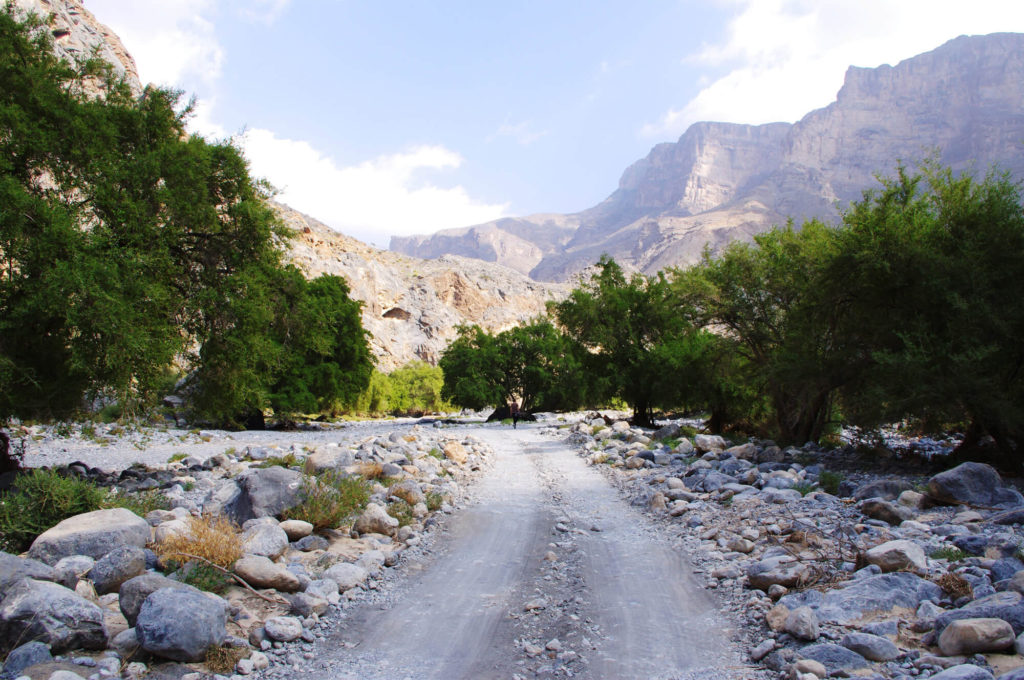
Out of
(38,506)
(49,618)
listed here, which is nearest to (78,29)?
(38,506)

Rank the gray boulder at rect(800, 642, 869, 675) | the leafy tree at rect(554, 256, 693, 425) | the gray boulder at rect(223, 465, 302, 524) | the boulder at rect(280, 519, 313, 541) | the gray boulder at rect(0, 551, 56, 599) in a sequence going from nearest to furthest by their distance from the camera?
the gray boulder at rect(800, 642, 869, 675)
the gray boulder at rect(0, 551, 56, 599)
the boulder at rect(280, 519, 313, 541)
the gray boulder at rect(223, 465, 302, 524)
the leafy tree at rect(554, 256, 693, 425)

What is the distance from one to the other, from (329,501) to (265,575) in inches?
99.4

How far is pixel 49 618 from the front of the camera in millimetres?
4680

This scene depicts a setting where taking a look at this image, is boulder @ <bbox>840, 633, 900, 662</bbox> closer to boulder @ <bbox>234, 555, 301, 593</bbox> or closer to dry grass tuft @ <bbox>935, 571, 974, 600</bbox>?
dry grass tuft @ <bbox>935, 571, 974, 600</bbox>

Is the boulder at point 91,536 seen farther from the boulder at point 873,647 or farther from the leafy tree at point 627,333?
the leafy tree at point 627,333

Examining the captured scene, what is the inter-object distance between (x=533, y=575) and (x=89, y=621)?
452 cm

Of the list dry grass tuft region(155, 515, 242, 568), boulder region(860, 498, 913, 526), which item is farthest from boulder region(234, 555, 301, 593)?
boulder region(860, 498, 913, 526)

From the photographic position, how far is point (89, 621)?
4.82 m

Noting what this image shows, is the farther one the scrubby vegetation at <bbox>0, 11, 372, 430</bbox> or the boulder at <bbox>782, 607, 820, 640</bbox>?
the scrubby vegetation at <bbox>0, 11, 372, 430</bbox>

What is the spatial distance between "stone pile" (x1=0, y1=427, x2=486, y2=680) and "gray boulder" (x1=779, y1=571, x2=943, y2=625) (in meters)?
4.70

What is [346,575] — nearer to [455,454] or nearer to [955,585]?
[955,585]

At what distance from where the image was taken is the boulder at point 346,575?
260 inches

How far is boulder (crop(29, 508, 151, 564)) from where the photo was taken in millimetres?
6334

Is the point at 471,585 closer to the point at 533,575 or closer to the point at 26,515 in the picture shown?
the point at 533,575
